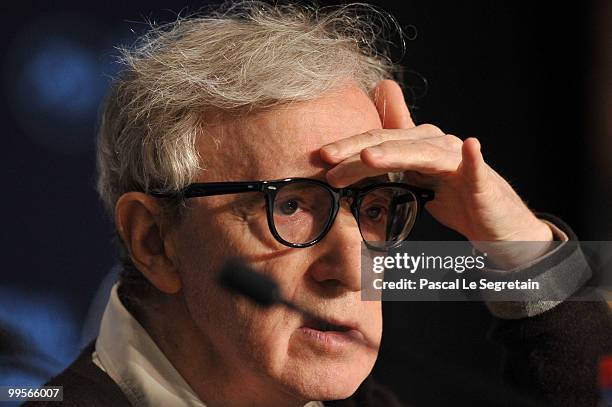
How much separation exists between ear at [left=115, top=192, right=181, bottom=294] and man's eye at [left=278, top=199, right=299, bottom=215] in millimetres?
217

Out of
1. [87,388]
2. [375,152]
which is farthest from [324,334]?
[87,388]

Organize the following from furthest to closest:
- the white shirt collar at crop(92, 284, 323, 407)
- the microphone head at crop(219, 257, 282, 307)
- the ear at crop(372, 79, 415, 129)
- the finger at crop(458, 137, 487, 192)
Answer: the ear at crop(372, 79, 415, 129) < the white shirt collar at crop(92, 284, 323, 407) < the finger at crop(458, 137, 487, 192) < the microphone head at crop(219, 257, 282, 307)

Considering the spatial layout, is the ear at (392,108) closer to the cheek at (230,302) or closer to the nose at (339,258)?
the nose at (339,258)

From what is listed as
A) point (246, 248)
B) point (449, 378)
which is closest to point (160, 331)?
point (246, 248)

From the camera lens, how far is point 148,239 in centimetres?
143

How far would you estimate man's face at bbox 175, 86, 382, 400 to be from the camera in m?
1.32

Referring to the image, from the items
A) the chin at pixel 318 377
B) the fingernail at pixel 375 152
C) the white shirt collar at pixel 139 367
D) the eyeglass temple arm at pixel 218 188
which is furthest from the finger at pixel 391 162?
the white shirt collar at pixel 139 367

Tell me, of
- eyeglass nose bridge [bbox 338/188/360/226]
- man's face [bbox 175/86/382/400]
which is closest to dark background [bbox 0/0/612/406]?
man's face [bbox 175/86/382/400]

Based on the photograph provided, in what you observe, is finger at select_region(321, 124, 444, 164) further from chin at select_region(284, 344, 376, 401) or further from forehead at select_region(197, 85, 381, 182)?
chin at select_region(284, 344, 376, 401)

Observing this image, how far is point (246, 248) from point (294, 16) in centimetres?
50

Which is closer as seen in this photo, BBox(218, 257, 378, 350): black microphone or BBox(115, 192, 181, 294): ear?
BBox(218, 257, 378, 350): black microphone

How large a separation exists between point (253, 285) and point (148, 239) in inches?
13.4

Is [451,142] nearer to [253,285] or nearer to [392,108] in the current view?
[392,108]

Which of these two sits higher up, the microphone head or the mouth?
the microphone head
